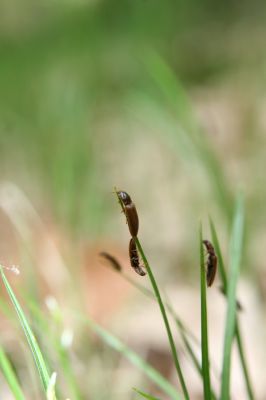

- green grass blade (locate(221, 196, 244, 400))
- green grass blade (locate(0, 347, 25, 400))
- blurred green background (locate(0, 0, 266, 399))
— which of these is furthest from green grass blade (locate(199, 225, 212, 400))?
blurred green background (locate(0, 0, 266, 399))

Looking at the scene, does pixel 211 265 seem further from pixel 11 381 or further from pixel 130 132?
pixel 130 132

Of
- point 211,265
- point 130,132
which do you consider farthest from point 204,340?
point 130,132

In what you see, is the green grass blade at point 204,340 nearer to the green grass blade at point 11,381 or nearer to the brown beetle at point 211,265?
the brown beetle at point 211,265

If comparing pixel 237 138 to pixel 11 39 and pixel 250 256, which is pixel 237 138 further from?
pixel 11 39

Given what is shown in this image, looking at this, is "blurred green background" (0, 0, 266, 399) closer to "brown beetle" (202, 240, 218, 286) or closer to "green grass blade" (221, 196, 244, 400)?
"green grass blade" (221, 196, 244, 400)

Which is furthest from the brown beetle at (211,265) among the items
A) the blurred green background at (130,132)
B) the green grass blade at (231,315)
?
the blurred green background at (130,132)

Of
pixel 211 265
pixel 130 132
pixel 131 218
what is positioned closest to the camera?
pixel 131 218

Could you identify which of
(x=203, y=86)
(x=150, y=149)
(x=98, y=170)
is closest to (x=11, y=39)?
(x=203, y=86)

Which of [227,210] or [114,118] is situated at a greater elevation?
[114,118]
